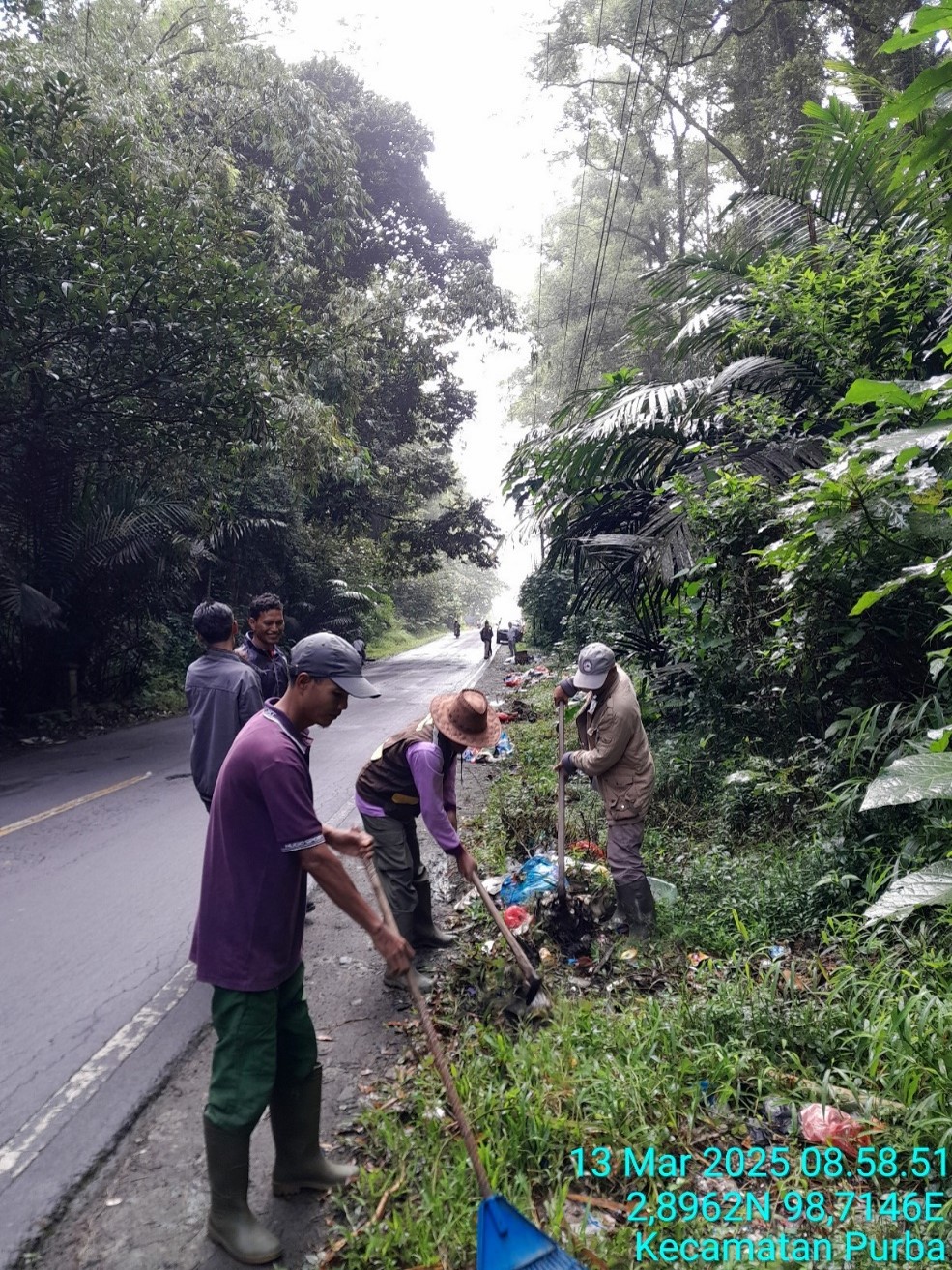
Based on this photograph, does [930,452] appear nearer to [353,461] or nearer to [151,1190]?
[151,1190]

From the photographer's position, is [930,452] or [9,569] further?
[9,569]

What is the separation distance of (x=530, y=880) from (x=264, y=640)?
7.42 feet

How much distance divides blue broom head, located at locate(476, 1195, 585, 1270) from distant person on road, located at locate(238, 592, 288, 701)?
3.58 metres

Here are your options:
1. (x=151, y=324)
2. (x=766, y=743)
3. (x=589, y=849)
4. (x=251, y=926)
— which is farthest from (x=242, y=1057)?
(x=151, y=324)

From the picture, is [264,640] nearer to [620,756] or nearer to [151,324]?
[620,756]

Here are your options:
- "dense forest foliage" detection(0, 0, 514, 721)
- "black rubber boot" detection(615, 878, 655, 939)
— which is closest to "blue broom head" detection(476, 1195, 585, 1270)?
"black rubber boot" detection(615, 878, 655, 939)

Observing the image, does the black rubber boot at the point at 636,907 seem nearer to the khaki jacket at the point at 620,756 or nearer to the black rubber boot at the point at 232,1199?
the khaki jacket at the point at 620,756

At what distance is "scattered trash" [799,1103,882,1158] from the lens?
8.96 ft

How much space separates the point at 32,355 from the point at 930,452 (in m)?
9.72

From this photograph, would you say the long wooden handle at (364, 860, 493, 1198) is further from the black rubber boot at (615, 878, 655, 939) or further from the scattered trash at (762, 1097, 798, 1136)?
the black rubber boot at (615, 878, 655, 939)

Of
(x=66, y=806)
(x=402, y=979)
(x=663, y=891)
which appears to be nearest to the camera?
(x=402, y=979)

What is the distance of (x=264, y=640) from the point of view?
5445mm

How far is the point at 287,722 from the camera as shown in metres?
2.66

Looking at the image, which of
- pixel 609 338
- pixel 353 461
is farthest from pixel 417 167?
pixel 353 461
